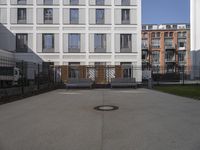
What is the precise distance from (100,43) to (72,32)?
15.2 feet

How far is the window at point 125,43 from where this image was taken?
3341 centimetres

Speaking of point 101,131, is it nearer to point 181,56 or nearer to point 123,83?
point 123,83

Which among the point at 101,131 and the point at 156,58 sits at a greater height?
the point at 156,58

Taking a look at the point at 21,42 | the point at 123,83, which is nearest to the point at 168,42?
the point at 21,42

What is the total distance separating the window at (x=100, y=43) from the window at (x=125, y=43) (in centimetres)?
268

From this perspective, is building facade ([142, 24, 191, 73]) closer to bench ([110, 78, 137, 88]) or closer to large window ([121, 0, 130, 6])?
large window ([121, 0, 130, 6])

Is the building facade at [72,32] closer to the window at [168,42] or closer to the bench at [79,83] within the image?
the bench at [79,83]

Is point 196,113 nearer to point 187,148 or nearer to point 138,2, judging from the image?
point 187,148

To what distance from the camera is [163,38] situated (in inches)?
2707

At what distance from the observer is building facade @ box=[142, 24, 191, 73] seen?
6546 cm

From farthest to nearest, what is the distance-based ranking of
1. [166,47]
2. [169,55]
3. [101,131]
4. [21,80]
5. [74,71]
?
1. [166,47]
2. [169,55]
3. [74,71]
4. [21,80]
5. [101,131]

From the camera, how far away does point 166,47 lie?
221 ft

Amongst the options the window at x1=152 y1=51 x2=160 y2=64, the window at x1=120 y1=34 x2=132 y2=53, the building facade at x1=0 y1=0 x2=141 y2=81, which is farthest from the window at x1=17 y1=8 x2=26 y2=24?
the window at x1=152 y1=51 x2=160 y2=64

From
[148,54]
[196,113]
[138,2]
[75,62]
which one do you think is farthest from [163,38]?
[196,113]
